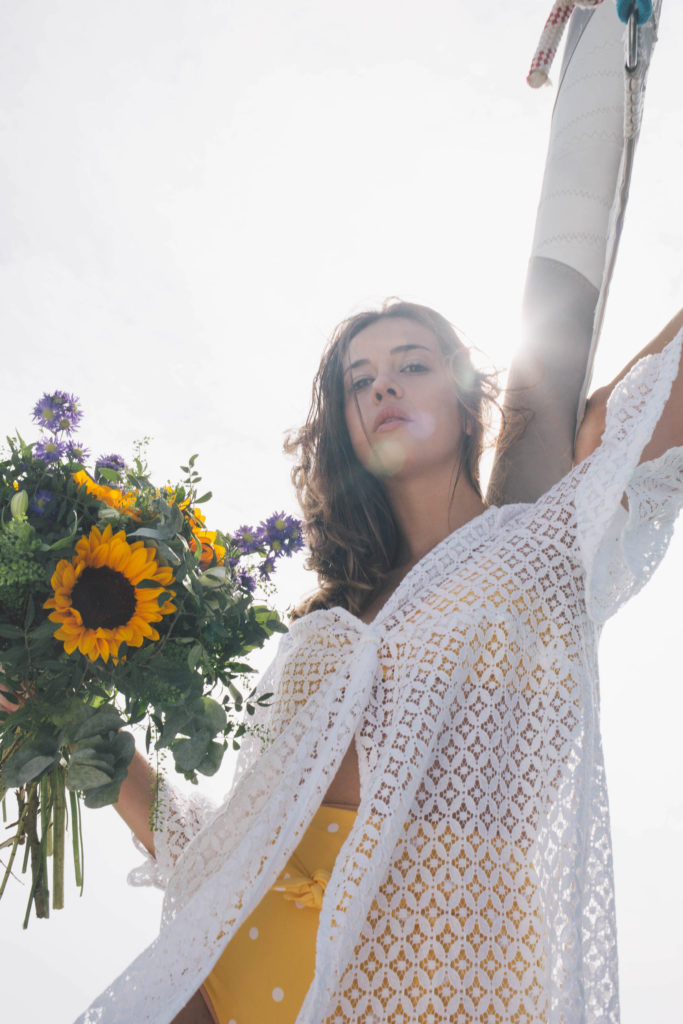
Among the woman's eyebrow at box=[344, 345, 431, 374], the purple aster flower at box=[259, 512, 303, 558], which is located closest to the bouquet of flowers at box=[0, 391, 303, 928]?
the purple aster flower at box=[259, 512, 303, 558]

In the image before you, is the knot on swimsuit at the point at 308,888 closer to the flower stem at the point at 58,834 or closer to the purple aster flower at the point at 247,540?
the flower stem at the point at 58,834

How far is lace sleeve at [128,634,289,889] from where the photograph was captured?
4.94 feet

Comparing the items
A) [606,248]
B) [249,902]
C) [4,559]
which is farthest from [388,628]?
[606,248]

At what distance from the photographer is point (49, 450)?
3.92 ft

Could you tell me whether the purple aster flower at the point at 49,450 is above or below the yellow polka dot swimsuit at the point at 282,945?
above

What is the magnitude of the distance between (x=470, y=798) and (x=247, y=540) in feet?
1.84

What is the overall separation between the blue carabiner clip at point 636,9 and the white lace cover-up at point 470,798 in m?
0.55

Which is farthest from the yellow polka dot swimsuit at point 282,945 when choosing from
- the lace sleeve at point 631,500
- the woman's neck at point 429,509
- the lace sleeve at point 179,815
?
the woman's neck at point 429,509

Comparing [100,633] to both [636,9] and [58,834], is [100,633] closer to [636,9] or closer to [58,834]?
[58,834]

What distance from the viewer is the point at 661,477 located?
1.29 meters

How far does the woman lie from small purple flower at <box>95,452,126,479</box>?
21.0 inches

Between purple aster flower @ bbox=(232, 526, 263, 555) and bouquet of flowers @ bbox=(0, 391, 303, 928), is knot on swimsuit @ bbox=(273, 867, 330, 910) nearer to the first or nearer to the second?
bouquet of flowers @ bbox=(0, 391, 303, 928)

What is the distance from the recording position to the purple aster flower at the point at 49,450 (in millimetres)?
1184

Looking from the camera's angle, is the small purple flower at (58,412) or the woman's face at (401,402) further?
the woman's face at (401,402)
